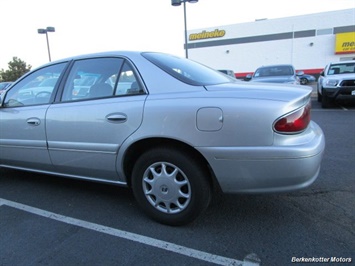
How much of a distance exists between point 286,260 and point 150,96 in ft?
5.56

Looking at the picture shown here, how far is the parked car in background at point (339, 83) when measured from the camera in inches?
366

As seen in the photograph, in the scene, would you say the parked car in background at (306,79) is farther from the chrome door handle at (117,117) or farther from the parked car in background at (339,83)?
the chrome door handle at (117,117)

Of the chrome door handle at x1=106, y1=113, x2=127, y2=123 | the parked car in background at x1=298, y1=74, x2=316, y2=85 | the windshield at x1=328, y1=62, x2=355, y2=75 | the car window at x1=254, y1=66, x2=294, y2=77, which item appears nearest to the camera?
the chrome door handle at x1=106, y1=113, x2=127, y2=123

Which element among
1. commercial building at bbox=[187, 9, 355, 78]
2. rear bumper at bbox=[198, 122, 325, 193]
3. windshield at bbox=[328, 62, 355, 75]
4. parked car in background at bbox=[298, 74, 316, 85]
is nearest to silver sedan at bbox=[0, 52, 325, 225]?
rear bumper at bbox=[198, 122, 325, 193]

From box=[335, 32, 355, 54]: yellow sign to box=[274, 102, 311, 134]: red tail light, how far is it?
125ft

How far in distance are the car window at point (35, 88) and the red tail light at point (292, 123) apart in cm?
239

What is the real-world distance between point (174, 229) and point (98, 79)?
5.37 ft

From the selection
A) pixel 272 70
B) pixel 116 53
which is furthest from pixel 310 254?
pixel 272 70

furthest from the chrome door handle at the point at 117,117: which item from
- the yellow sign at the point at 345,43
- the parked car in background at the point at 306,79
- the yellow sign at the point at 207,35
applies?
the yellow sign at the point at 207,35

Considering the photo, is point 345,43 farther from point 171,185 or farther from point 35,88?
point 171,185

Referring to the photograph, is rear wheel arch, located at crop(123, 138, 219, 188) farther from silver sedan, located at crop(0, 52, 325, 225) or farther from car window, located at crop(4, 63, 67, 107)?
car window, located at crop(4, 63, 67, 107)

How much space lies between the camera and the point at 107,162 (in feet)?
9.56

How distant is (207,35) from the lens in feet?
142

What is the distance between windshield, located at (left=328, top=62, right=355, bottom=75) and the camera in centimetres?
1030
